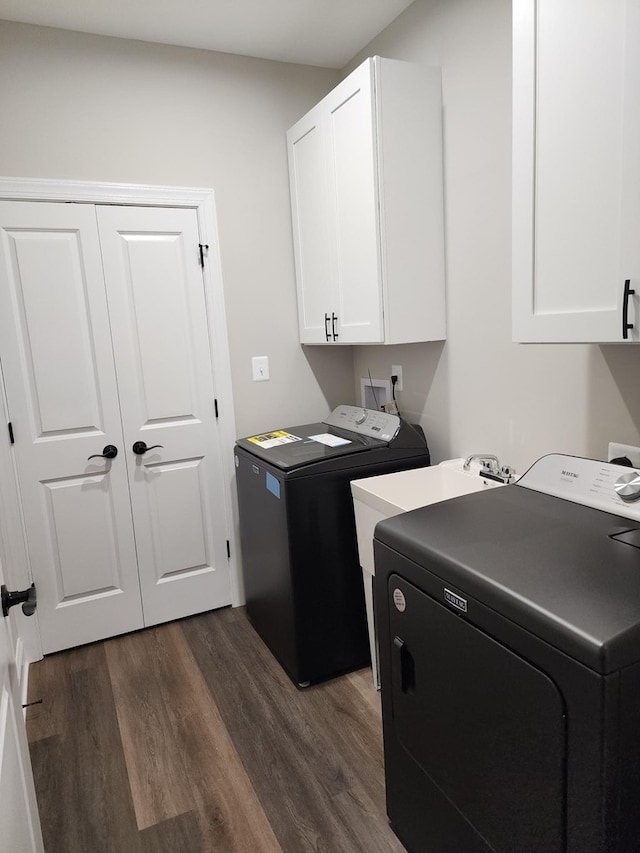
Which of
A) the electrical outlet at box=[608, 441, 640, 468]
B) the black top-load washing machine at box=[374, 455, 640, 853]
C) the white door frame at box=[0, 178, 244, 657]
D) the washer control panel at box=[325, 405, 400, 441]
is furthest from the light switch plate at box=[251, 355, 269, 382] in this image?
the electrical outlet at box=[608, 441, 640, 468]

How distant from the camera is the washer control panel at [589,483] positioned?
1272 mm

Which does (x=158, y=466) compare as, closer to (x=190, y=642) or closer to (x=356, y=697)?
(x=190, y=642)

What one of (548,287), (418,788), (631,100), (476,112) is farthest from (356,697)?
(476,112)

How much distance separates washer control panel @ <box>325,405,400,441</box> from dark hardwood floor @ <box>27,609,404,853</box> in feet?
3.23

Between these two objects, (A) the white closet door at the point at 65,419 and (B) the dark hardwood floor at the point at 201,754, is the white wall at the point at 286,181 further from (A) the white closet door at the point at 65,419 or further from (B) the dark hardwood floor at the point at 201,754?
(B) the dark hardwood floor at the point at 201,754

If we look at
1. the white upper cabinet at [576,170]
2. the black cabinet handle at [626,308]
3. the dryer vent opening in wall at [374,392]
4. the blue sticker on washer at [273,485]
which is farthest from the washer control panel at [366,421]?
the black cabinet handle at [626,308]

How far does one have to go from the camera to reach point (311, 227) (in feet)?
8.28

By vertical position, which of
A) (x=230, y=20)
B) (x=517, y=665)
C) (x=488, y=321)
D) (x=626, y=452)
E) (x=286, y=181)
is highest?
(x=230, y=20)

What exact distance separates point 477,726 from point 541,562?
347 mm

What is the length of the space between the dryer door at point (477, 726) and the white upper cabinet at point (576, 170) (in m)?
0.72

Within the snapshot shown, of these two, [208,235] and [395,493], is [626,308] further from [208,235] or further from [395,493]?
[208,235]

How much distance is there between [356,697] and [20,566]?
4.88ft

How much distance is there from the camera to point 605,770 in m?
0.85

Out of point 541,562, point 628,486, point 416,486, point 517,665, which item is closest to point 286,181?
point 416,486
